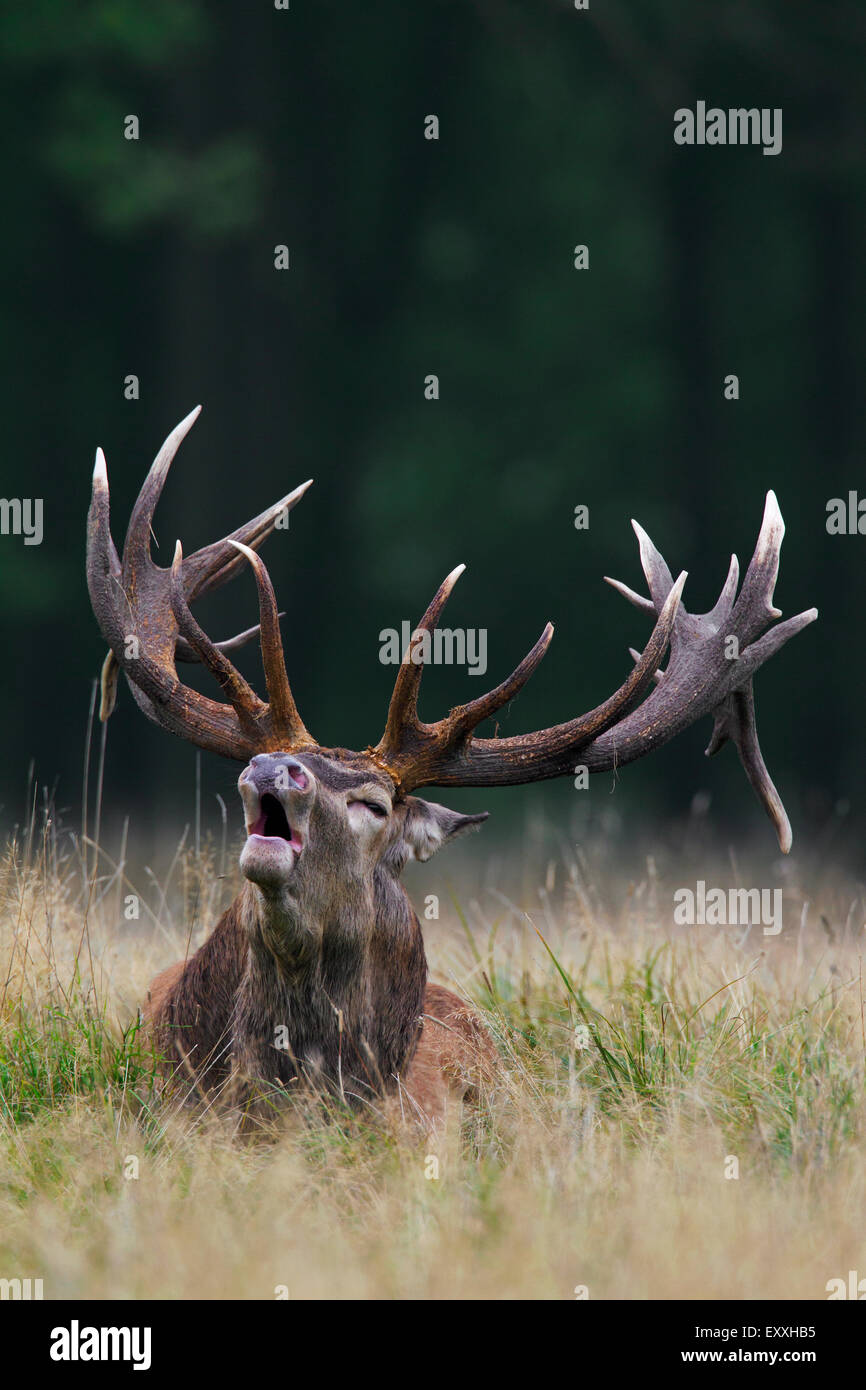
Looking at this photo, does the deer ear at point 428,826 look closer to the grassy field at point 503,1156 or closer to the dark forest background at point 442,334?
the grassy field at point 503,1156

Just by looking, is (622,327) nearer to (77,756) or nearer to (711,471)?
(711,471)

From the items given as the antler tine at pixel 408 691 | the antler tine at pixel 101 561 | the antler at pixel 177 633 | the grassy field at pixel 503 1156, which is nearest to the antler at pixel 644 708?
the antler tine at pixel 408 691

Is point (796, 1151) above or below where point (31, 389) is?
below

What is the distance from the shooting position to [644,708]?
452 centimetres

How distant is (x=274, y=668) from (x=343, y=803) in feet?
1.13

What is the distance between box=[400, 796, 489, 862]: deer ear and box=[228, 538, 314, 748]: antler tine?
0.31m

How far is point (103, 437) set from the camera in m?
15.1

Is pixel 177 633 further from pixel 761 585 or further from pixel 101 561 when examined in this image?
pixel 761 585

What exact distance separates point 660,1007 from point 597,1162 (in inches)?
42.6

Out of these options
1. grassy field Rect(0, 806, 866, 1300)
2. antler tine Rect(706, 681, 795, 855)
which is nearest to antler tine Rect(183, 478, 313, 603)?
grassy field Rect(0, 806, 866, 1300)

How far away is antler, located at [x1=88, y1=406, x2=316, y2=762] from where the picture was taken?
163 inches

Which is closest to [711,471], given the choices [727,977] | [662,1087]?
[727,977]

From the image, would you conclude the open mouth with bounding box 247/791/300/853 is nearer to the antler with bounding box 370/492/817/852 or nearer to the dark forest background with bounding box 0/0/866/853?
the antler with bounding box 370/492/817/852

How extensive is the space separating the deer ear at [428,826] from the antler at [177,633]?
0.31m
